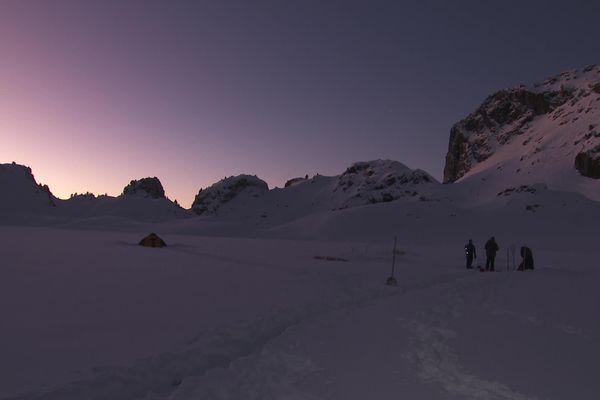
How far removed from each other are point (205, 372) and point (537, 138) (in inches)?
4465

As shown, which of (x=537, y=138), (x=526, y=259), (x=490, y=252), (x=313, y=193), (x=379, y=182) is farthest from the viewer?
(x=313, y=193)

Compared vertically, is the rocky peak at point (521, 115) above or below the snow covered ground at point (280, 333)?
above

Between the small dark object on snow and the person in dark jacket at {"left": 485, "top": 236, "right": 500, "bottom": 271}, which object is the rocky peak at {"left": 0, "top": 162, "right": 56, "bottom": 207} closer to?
the small dark object on snow

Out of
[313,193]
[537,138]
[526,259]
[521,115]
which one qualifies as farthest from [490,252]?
[521,115]

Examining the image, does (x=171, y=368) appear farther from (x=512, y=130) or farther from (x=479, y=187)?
(x=512, y=130)

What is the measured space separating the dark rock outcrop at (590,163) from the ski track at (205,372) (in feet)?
267

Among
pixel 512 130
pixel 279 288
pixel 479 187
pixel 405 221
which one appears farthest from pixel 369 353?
pixel 512 130

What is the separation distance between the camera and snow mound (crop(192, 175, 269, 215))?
149875 millimetres

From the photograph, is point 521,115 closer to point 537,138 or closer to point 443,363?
point 537,138

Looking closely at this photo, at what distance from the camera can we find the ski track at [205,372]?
18.9 feet

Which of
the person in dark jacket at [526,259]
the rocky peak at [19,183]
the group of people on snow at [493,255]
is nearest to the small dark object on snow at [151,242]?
the group of people on snow at [493,255]

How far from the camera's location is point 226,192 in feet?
502

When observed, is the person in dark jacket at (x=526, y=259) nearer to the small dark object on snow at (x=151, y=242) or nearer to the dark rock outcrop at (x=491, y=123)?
the small dark object on snow at (x=151, y=242)

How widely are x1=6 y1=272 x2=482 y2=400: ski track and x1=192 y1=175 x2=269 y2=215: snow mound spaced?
139 metres
